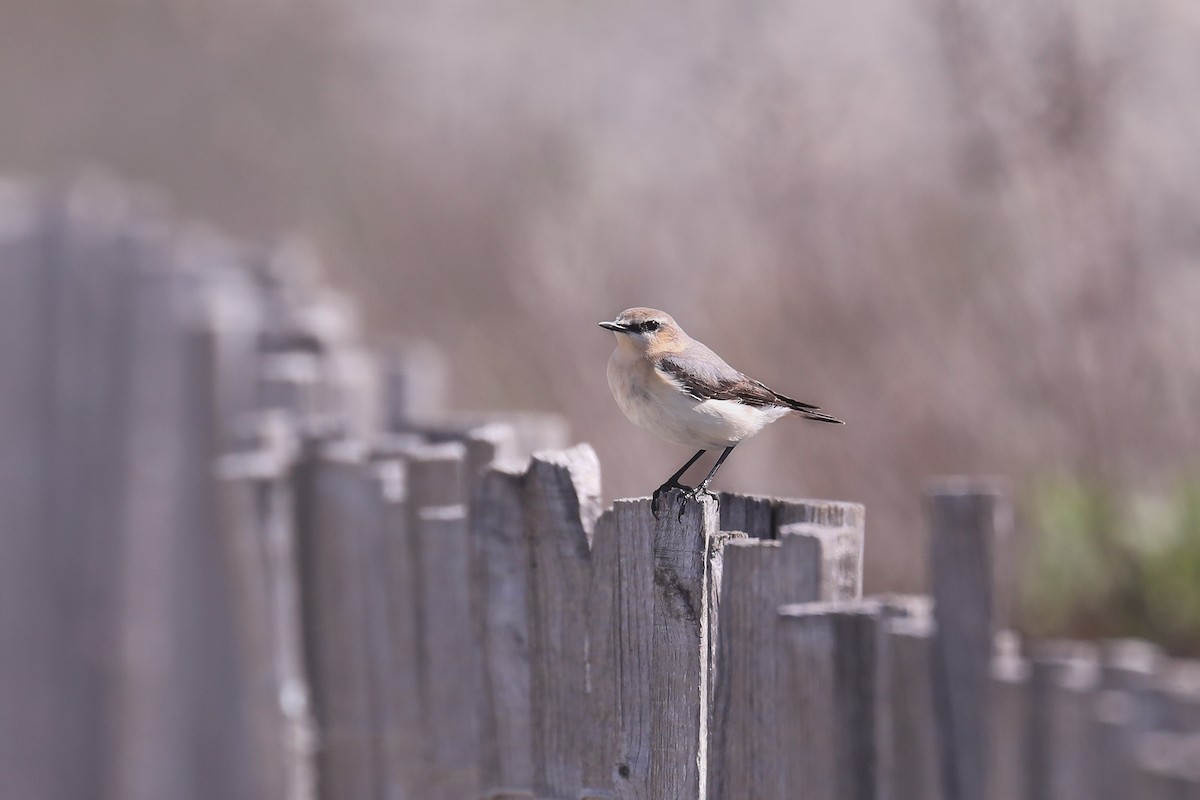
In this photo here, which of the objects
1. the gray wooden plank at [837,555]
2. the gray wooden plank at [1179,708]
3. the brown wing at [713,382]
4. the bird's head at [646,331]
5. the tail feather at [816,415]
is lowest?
the gray wooden plank at [1179,708]

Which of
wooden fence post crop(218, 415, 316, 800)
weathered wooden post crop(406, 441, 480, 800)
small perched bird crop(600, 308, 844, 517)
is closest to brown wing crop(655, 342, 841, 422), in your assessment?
small perched bird crop(600, 308, 844, 517)

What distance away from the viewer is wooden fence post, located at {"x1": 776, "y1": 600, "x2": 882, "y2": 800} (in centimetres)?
223

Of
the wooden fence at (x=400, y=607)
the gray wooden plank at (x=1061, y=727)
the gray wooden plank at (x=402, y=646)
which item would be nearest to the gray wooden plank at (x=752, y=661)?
the wooden fence at (x=400, y=607)

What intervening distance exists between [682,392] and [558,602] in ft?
2.18

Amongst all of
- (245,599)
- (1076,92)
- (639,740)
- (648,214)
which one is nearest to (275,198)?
(648,214)

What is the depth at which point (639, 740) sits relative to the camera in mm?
2150

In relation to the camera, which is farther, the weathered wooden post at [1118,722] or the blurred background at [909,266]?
the blurred background at [909,266]

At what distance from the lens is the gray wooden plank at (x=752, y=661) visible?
2.26 meters

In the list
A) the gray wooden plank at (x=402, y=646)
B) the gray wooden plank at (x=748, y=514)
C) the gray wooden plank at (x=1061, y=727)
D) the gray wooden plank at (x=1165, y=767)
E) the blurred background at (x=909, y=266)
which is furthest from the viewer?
the blurred background at (x=909, y=266)

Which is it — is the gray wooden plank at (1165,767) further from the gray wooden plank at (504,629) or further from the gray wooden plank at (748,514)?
the gray wooden plank at (504,629)

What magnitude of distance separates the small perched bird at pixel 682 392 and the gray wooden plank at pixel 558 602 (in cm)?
42

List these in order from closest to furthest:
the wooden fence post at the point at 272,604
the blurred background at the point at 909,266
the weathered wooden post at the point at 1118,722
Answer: the weathered wooden post at the point at 1118,722
the wooden fence post at the point at 272,604
the blurred background at the point at 909,266

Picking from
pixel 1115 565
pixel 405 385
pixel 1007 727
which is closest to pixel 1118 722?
pixel 1007 727

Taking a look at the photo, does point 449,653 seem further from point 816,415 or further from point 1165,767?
point 1165,767
